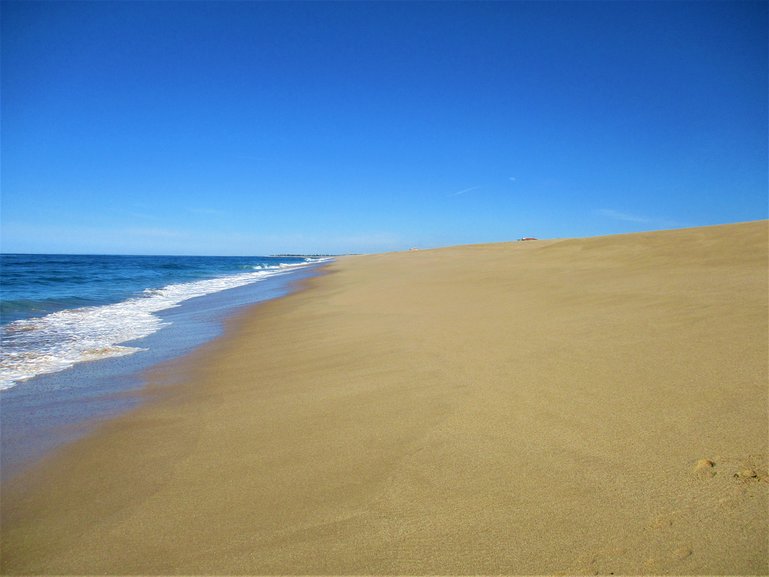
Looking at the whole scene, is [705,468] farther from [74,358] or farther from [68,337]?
[68,337]

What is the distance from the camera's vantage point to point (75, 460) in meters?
2.77

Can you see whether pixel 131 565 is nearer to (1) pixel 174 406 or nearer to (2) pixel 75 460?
(2) pixel 75 460

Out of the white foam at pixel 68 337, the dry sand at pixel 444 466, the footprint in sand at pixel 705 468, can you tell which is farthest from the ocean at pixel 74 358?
the footprint in sand at pixel 705 468

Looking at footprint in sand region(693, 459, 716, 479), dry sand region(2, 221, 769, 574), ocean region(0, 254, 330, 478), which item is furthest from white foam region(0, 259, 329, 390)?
footprint in sand region(693, 459, 716, 479)

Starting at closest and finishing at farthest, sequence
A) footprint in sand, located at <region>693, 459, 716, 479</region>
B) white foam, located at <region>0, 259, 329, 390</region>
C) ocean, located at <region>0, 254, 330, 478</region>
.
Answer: footprint in sand, located at <region>693, 459, 716, 479</region> < ocean, located at <region>0, 254, 330, 478</region> < white foam, located at <region>0, 259, 329, 390</region>

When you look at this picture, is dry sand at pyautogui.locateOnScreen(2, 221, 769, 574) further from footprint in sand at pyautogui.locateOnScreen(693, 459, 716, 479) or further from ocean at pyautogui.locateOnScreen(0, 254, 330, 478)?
ocean at pyautogui.locateOnScreen(0, 254, 330, 478)

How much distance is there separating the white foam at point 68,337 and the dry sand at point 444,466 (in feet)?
5.78

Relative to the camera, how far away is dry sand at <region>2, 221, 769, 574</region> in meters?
1.71

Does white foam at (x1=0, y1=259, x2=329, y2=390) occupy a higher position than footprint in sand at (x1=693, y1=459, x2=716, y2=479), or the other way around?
footprint in sand at (x1=693, y1=459, x2=716, y2=479)

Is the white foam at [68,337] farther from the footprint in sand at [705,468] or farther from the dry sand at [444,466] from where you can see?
the footprint in sand at [705,468]

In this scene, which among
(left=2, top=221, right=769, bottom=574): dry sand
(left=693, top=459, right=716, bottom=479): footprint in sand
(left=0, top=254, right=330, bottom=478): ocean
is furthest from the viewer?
(left=0, top=254, right=330, bottom=478): ocean

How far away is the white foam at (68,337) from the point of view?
5.10 metres

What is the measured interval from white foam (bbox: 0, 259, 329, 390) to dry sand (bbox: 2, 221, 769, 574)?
176cm

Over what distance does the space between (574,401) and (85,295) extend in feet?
53.0
